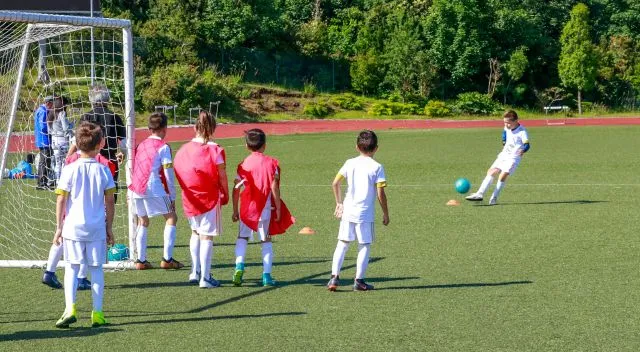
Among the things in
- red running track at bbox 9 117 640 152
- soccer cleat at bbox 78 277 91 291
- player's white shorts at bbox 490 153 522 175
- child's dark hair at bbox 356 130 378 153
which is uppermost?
child's dark hair at bbox 356 130 378 153

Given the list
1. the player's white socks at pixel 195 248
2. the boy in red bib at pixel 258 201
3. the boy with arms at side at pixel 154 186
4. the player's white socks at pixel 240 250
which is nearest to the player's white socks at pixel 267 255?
the boy in red bib at pixel 258 201

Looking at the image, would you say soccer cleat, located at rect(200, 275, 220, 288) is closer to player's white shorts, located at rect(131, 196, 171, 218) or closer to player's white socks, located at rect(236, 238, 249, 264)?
player's white socks, located at rect(236, 238, 249, 264)

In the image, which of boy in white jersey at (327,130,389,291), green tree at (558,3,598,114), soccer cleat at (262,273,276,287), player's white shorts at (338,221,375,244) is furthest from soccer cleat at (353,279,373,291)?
green tree at (558,3,598,114)

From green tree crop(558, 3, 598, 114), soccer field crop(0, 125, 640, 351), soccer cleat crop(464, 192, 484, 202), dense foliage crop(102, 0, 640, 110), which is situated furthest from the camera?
green tree crop(558, 3, 598, 114)

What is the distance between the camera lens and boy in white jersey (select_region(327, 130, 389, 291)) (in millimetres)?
9320

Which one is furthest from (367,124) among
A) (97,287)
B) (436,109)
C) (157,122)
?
(97,287)

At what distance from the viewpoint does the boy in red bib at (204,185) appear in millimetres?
9523

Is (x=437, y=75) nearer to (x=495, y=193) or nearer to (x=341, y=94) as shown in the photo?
(x=341, y=94)

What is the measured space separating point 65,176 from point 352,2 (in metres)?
55.7

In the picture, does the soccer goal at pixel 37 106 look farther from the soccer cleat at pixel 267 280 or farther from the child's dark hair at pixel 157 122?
the soccer cleat at pixel 267 280

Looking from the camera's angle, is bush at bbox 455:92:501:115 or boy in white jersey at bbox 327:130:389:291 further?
bush at bbox 455:92:501:115

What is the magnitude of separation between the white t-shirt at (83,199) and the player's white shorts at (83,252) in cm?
4

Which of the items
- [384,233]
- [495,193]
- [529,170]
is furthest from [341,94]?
[384,233]

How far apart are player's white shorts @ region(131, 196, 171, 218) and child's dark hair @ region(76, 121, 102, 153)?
104 inches
